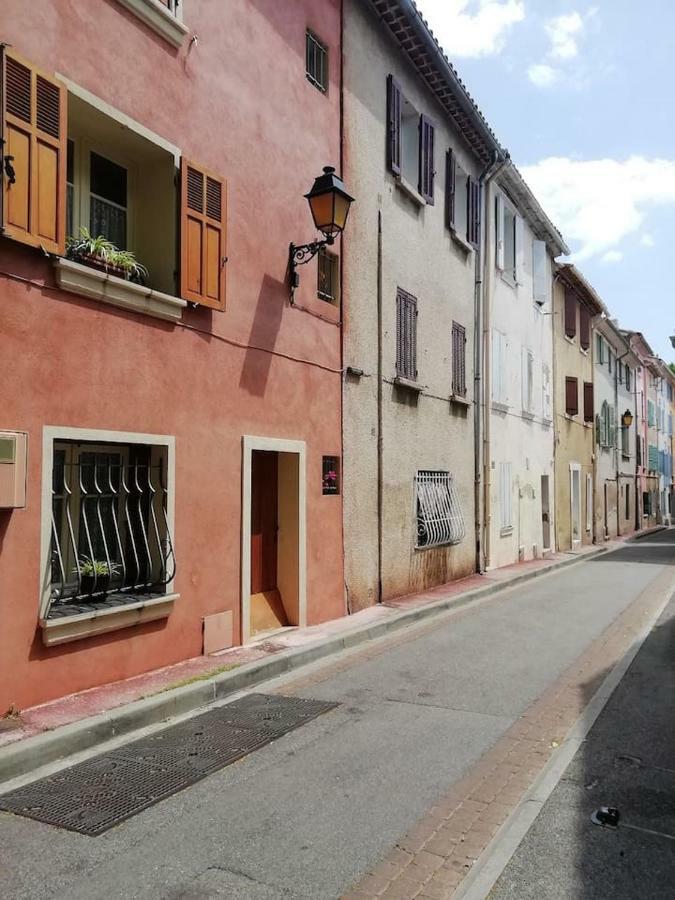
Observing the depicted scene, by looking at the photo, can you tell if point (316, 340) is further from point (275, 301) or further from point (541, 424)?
point (541, 424)

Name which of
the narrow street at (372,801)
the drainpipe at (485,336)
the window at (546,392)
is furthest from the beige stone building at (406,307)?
the window at (546,392)

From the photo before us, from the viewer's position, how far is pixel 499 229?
667 inches

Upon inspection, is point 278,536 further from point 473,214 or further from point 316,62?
point 473,214

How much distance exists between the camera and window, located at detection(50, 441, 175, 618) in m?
6.46

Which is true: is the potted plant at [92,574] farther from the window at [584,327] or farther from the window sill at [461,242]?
the window at [584,327]

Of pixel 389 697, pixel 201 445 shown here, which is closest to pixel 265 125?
pixel 201 445

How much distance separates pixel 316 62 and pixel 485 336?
7296 millimetres

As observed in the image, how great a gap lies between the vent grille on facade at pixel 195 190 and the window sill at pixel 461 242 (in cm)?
768

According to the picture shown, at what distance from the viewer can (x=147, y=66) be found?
22.9 feet

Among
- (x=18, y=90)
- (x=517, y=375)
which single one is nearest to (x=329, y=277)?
(x=18, y=90)

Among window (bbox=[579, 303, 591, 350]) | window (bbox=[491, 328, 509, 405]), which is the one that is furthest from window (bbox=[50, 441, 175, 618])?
window (bbox=[579, 303, 591, 350])

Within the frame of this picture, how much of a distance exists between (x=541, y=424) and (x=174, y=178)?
15185mm

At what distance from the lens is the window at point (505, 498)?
16.8m

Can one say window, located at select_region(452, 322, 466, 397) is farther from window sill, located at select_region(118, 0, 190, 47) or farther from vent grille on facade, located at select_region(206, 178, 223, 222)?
window sill, located at select_region(118, 0, 190, 47)
